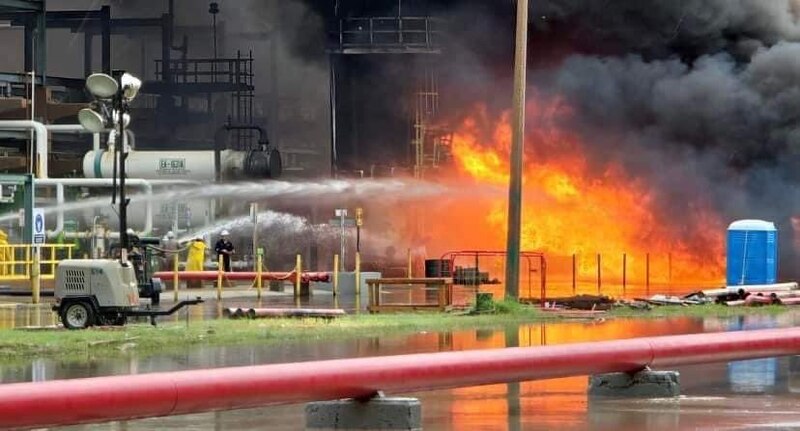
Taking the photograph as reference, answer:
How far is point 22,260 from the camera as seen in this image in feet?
124

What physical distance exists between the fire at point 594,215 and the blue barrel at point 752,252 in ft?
25.6

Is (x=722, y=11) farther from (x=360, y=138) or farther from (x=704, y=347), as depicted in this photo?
(x=704, y=347)

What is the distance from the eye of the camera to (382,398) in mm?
10281

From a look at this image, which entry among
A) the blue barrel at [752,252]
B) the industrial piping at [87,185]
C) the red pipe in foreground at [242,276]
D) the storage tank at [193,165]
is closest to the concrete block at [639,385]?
the red pipe in foreground at [242,276]

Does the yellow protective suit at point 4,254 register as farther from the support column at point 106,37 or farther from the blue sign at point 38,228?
the support column at point 106,37

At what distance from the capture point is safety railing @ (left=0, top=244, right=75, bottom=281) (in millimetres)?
34656

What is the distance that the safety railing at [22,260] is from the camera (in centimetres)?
3466

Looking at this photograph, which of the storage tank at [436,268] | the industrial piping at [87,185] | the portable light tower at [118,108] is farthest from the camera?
the industrial piping at [87,185]

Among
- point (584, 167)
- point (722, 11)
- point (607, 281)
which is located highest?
point (722, 11)

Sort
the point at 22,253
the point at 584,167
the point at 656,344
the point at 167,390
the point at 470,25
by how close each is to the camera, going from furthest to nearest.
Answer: the point at 470,25 → the point at 584,167 → the point at 22,253 → the point at 656,344 → the point at 167,390

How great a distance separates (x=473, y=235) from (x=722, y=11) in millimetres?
12224

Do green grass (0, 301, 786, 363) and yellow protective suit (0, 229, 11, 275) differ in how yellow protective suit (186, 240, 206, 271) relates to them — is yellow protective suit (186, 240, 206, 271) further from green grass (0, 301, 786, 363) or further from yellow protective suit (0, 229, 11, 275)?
green grass (0, 301, 786, 363)

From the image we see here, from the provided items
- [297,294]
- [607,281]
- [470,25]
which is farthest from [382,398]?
[470,25]

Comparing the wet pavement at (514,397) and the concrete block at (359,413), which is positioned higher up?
the concrete block at (359,413)
